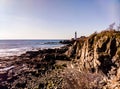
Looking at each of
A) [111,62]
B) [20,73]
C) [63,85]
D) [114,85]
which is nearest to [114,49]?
[111,62]

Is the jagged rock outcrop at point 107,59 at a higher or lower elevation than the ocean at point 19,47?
higher

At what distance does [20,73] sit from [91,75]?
A: 349 inches

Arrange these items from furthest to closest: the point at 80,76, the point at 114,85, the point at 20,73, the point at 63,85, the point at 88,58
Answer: the point at 20,73 → the point at 88,58 → the point at 80,76 → the point at 63,85 → the point at 114,85

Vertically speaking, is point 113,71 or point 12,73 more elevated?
point 113,71

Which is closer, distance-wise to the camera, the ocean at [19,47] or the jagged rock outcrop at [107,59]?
the jagged rock outcrop at [107,59]

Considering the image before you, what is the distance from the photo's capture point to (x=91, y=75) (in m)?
16.8

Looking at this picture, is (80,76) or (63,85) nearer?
(63,85)

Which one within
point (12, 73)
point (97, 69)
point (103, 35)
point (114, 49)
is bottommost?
point (12, 73)

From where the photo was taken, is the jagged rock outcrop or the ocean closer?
the jagged rock outcrop

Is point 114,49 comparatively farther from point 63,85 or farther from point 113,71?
point 63,85

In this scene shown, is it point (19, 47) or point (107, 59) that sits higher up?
point (107, 59)

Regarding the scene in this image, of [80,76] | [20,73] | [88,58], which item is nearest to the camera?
[80,76]

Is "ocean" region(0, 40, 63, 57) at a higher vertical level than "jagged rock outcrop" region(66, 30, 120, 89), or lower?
lower

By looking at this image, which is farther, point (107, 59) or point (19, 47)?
point (19, 47)
